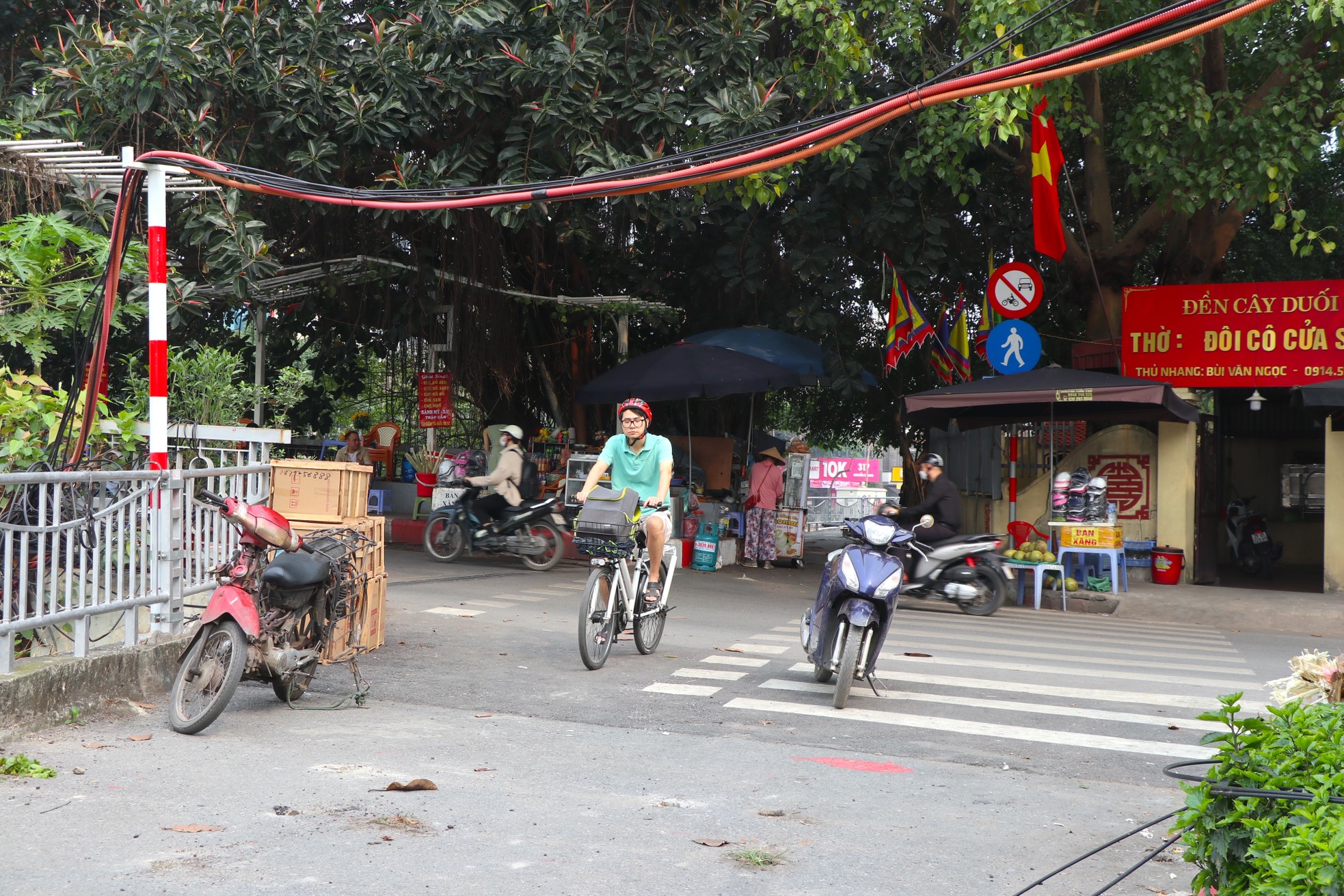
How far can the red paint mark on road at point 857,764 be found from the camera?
211 inches

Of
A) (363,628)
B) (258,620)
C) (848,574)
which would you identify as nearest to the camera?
(258,620)

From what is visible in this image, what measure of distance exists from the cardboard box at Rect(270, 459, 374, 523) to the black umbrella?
7770 mm

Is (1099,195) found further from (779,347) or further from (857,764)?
(857,764)

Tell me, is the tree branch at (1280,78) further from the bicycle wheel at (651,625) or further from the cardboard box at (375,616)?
the cardboard box at (375,616)

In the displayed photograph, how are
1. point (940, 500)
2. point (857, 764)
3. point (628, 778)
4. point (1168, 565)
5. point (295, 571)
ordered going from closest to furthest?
1. point (628, 778)
2. point (857, 764)
3. point (295, 571)
4. point (940, 500)
5. point (1168, 565)

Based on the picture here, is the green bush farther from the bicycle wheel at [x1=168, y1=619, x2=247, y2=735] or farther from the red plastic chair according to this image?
the red plastic chair

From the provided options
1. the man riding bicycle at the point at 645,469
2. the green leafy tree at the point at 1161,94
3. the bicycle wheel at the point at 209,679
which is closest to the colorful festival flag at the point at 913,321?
the green leafy tree at the point at 1161,94

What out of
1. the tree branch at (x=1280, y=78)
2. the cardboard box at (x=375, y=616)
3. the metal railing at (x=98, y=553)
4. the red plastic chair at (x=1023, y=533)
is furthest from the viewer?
the red plastic chair at (x=1023, y=533)

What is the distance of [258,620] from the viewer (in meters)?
5.72

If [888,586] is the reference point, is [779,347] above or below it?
above

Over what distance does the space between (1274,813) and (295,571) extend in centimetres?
481

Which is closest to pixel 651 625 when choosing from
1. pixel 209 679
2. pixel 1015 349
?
pixel 209 679

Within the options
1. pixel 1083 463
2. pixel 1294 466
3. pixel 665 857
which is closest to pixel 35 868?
pixel 665 857

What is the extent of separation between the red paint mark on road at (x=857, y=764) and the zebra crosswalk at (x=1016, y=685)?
0.83 meters
